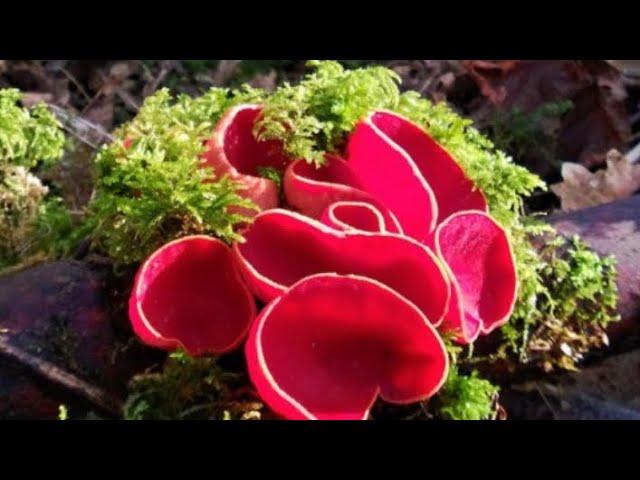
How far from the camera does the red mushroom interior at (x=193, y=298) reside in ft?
5.91

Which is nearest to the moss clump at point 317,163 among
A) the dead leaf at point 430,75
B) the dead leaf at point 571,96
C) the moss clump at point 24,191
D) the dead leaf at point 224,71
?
the moss clump at point 24,191

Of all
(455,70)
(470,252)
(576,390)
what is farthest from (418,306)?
(455,70)

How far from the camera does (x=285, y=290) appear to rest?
1.75 meters

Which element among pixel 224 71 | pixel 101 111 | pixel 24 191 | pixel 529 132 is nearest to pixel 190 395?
pixel 24 191

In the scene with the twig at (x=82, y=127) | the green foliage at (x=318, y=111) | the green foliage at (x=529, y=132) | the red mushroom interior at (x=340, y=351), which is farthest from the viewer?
the green foliage at (x=529, y=132)

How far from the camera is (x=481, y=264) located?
6.46 feet

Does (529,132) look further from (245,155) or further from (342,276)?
(342,276)

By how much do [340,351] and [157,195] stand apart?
1.84 feet

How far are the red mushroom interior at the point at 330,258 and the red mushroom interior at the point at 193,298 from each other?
0.06 meters

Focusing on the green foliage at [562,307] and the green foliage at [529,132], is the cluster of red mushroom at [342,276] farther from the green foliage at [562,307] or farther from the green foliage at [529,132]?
the green foliage at [529,132]

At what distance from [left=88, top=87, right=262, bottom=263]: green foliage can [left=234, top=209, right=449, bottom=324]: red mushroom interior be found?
0.07m

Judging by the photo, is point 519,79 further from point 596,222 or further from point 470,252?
point 470,252
